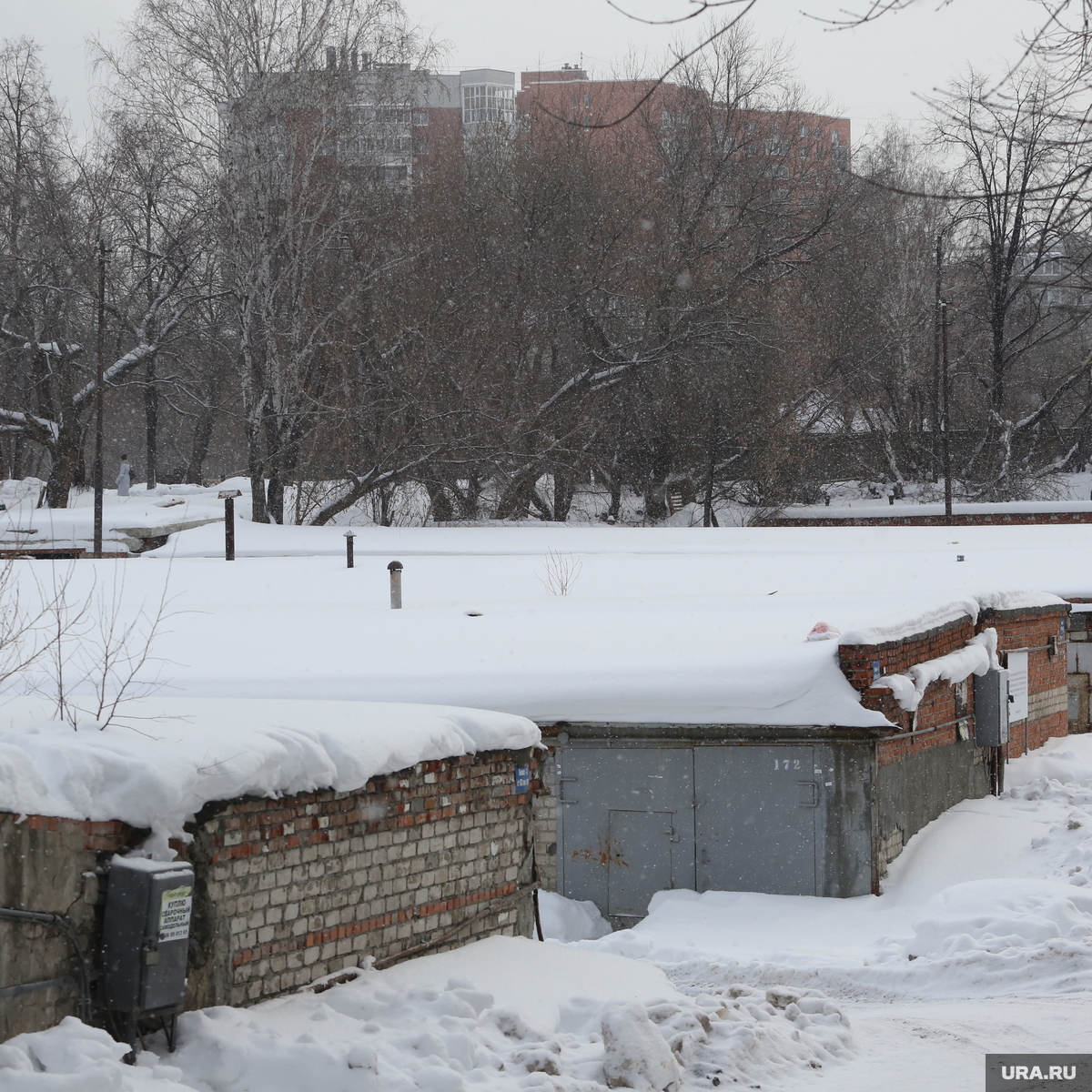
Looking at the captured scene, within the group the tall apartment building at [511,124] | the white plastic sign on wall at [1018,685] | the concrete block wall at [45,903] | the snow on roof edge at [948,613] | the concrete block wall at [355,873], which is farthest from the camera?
the tall apartment building at [511,124]

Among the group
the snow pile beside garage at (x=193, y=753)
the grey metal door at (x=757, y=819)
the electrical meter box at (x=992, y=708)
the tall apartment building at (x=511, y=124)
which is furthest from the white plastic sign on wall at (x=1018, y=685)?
the tall apartment building at (x=511, y=124)

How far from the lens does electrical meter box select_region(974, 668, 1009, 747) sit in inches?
615

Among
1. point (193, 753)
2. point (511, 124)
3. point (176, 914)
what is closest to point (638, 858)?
point (193, 753)

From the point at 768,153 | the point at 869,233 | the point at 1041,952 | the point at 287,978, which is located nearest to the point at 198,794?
the point at 287,978

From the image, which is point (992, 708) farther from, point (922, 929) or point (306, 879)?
point (306, 879)

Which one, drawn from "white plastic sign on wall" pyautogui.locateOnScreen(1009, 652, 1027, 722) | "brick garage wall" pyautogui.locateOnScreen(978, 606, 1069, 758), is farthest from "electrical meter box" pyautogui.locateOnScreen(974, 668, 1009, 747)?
"white plastic sign on wall" pyautogui.locateOnScreen(1009, 652, 1027, 722)

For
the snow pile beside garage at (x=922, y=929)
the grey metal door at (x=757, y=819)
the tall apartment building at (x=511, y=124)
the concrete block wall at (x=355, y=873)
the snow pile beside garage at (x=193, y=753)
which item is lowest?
the snow pile beside garage at (x=922, y=929)

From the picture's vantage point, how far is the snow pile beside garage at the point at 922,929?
9.47 m

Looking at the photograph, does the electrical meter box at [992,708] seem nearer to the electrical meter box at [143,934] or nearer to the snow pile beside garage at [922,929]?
the snow pile beside garage at [922,929]

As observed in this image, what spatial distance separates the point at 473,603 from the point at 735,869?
6.58 m

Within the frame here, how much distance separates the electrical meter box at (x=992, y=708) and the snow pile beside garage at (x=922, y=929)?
1899mm

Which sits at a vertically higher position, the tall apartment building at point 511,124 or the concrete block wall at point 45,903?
the tall apartment building at point 511,124

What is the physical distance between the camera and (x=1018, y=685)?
17719mm

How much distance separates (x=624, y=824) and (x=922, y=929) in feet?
9.87
